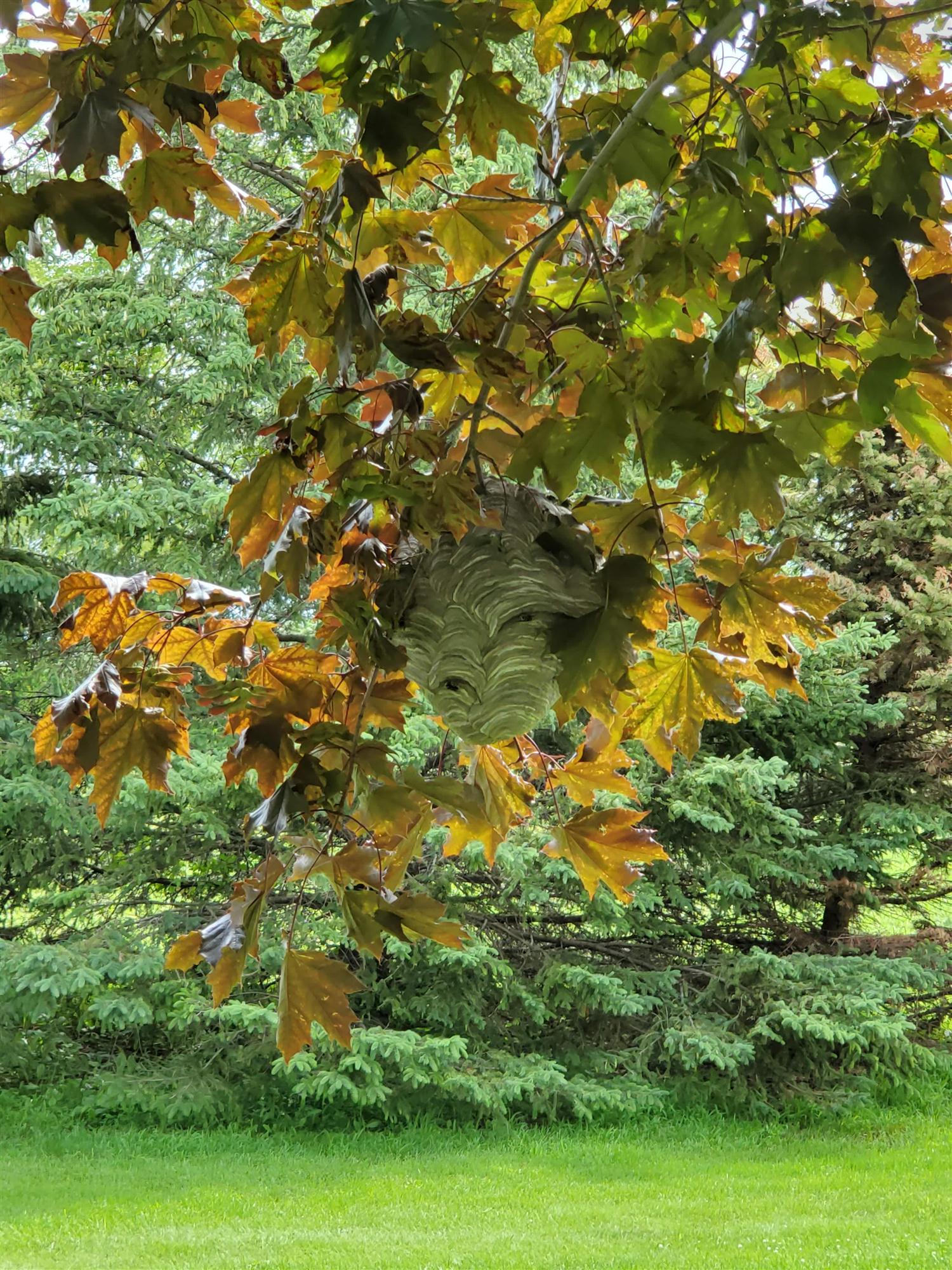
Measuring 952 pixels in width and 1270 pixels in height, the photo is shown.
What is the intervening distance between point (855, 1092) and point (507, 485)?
18.3 ft

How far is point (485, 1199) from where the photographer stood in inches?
182

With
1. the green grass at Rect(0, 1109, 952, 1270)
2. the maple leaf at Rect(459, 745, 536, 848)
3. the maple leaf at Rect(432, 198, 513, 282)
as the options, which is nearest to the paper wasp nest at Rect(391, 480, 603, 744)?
the maple leaf at Rect(459, 745, 536, 848)

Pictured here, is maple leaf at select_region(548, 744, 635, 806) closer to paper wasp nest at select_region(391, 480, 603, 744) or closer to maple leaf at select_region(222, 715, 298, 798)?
paper wasp nest at select_region(391, 480, 603, 744)

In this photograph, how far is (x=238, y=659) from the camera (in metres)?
1.08

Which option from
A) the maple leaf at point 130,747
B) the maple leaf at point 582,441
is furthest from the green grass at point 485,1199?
the maple leaf at point 582,441

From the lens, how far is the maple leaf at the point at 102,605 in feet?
3.37

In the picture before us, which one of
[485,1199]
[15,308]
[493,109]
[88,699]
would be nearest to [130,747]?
[88,699]

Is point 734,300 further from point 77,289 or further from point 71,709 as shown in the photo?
point 77,289

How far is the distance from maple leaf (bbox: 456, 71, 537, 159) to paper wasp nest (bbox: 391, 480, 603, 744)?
→ 277mm

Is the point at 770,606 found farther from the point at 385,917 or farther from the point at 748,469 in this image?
the point at 385,917

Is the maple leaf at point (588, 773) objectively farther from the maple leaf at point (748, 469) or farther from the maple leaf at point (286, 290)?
the maple leaf at point (286, 290)

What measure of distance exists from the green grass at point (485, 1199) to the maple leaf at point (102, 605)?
337cm

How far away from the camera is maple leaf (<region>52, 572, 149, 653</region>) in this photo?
3.37 ft

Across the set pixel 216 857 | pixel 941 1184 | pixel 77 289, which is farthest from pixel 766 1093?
pixel 77 289
